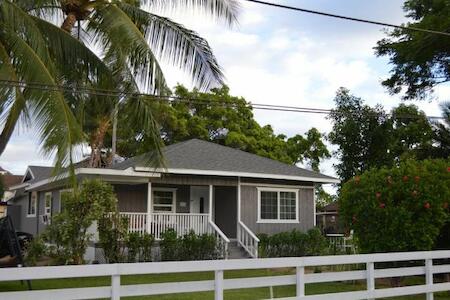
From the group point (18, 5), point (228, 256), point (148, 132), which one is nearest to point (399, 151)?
point (228, 256)

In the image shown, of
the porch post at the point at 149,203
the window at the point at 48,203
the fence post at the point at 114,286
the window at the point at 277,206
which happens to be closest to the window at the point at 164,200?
the porch post at the point at 149,203

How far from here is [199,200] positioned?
25906 millimetres

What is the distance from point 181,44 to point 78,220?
6612 mm

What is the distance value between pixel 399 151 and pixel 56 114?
25.9 m

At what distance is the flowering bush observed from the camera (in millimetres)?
14172

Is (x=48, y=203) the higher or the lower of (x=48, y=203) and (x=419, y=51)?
the lower

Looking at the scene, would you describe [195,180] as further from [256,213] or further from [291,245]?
[291,245]

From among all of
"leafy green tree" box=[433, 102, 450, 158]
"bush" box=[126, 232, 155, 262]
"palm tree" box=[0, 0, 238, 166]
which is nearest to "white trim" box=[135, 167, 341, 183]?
"bush" box=[126, 232, 155, 262]

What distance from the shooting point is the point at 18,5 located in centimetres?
1305

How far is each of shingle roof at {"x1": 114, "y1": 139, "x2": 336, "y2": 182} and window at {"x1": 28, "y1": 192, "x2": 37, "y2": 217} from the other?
27.4 feet

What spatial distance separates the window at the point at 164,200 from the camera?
80.7 ft

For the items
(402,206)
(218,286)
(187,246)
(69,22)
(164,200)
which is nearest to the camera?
(218,286)

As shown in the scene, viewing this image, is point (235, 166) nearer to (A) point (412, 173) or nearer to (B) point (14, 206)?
(A) point (412, 173)

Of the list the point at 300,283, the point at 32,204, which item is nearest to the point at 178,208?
the point at 32,204
